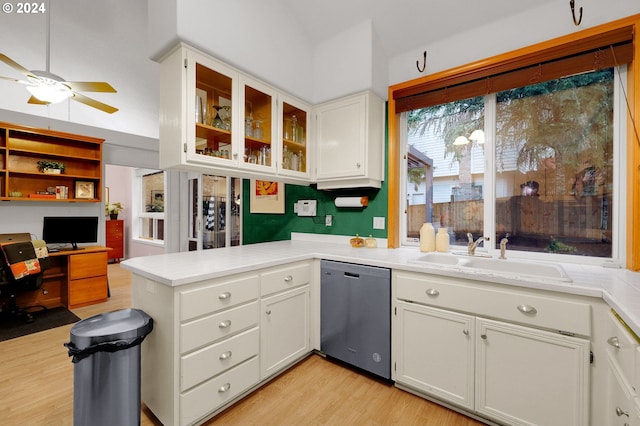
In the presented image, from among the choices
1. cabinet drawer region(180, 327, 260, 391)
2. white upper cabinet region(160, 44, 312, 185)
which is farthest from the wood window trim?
cabinet drawer region(180, 327, 260, 391)

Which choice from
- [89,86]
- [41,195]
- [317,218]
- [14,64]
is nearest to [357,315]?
[317,218]

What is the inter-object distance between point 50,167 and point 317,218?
356 cm

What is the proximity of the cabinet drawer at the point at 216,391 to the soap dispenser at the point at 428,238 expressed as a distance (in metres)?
1.56

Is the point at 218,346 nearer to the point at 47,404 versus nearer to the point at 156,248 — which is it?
the point at 47,404

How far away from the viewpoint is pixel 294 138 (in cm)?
272

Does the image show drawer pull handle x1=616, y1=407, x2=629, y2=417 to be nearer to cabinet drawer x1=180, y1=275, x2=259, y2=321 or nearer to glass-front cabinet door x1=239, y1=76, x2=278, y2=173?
cabinet drawer x1=180, y1=275, x2=259, y2=321

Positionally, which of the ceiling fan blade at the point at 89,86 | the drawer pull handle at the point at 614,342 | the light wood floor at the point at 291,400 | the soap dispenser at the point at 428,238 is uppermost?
the ceiling fan blade at the point at 89,86

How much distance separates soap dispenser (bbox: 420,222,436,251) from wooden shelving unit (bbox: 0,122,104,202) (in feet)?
14.0

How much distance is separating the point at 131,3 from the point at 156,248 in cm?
449

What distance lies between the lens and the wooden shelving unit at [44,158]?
3326 millimetres

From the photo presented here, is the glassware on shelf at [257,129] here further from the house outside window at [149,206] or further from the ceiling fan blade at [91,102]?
the house outside window at [149,206]

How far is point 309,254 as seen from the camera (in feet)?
7.43

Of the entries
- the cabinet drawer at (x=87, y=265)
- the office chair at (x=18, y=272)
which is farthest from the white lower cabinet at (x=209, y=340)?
the cabinet drawer at (x=87, y=265)

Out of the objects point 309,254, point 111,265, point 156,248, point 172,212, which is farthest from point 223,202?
point 111,265
